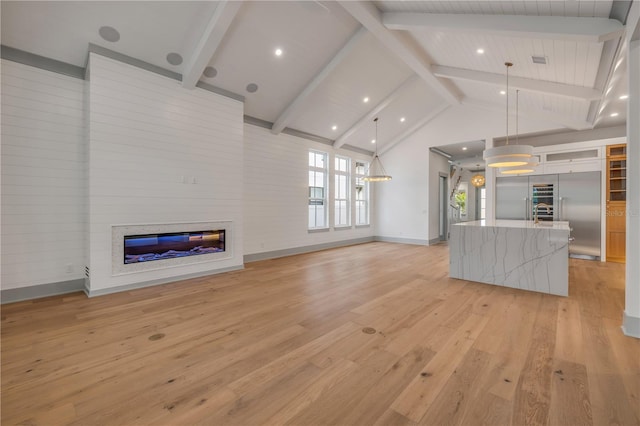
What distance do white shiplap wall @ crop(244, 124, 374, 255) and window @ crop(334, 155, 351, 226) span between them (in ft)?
3.17

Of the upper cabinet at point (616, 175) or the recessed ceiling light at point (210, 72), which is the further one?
the upper cabinet at point (616, 175)

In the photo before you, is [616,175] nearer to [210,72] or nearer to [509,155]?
[509,155]

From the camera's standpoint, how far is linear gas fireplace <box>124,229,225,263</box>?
4.30 m

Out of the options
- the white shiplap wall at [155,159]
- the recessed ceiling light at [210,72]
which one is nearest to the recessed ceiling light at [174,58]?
the white shiplap wall at [155,159]

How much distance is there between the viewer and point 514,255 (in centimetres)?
437

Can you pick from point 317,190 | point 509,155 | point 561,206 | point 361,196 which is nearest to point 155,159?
point 317,190

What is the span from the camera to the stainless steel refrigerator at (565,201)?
21.2 feet

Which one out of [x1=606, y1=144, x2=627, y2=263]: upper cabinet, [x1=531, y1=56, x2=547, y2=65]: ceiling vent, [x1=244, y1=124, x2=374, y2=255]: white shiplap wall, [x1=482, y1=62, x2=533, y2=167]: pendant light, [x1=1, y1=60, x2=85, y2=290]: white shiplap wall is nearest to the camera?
[x1=1, y1=60, x2=85, y2=290]: white shiplap wall

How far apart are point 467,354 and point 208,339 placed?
2.34m

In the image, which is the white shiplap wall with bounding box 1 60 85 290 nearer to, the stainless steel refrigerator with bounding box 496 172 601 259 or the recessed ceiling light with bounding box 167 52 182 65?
the recessed ceiling light with bounding box 167 52 182 65

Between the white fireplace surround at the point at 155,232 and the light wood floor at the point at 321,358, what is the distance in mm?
442

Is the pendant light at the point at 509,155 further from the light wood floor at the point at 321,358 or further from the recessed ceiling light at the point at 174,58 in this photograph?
the recessed ceiling light at the point at 174,58

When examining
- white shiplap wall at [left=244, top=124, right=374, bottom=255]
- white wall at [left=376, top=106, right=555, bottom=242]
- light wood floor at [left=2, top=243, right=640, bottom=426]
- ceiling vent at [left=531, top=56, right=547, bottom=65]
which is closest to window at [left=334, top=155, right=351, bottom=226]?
white shiplap wall at [left=244, top=124, right=374, bottom=255]

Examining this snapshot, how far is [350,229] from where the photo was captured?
912cm
